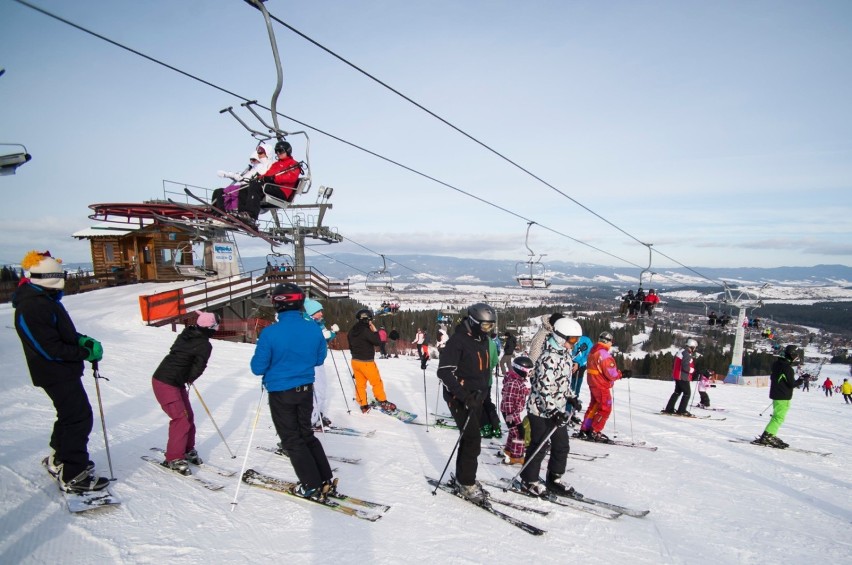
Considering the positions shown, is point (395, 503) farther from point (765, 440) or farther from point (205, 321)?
point (765, 440)

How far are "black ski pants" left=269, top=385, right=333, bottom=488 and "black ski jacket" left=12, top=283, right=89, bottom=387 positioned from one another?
157 cm

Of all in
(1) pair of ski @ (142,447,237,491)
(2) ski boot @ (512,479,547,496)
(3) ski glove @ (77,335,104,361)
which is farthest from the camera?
(2) ski boot @ (512,479,547,496)

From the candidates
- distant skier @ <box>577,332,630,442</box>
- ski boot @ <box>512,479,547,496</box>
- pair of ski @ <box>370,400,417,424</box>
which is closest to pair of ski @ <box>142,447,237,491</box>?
ski boot @ <box>512,479,547,496</box>

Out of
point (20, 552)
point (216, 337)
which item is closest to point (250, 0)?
point (20, 552)

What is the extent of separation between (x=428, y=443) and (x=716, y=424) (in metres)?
6.79

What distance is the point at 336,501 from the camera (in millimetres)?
3928

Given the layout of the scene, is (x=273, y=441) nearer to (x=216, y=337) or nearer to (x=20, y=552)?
(x=20, y=552)

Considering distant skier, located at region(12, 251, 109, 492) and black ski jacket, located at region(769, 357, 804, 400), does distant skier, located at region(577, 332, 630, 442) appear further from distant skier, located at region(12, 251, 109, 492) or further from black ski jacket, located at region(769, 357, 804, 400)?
distant skier, located at region(12, 251, 109, 492)

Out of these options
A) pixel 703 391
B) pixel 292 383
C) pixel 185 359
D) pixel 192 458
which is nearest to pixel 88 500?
pixel 192 458

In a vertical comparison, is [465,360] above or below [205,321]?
below

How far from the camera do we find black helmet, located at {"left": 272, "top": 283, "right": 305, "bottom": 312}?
380cm

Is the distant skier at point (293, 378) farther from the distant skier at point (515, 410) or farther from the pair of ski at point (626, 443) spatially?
the pair of ski at point (626, 443)

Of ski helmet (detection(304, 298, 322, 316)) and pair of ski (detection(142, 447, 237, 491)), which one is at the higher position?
ski helmet (detection(304, 298, 322, 316))

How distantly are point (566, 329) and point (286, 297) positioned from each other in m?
2.80
